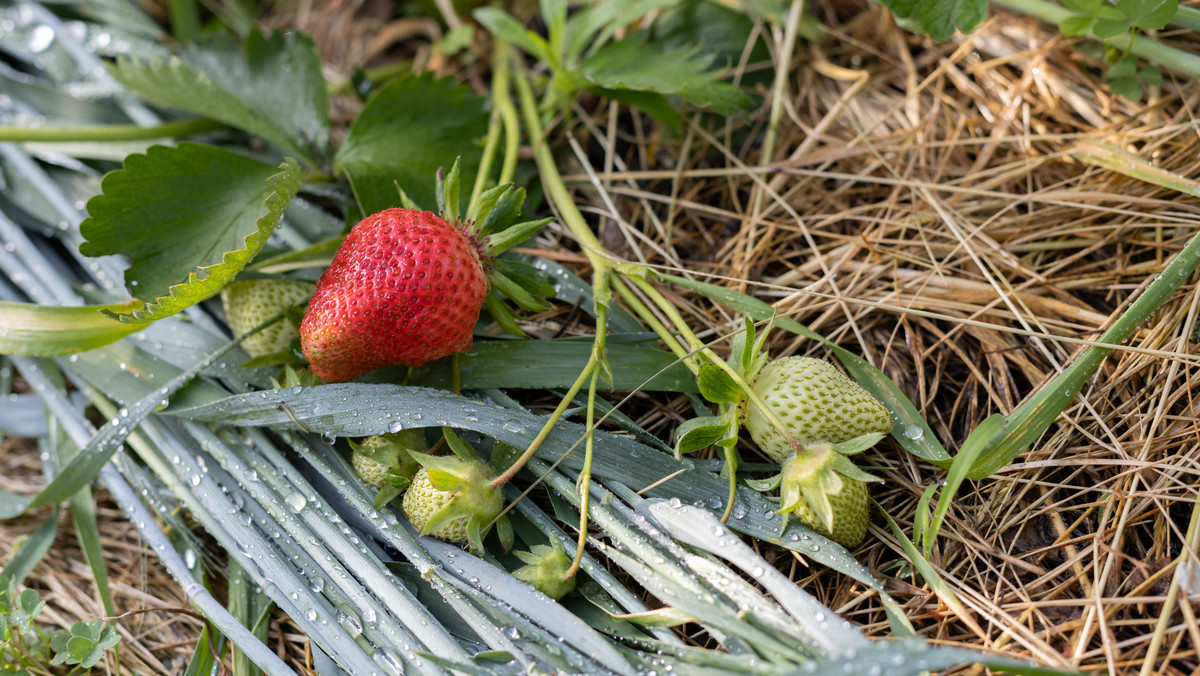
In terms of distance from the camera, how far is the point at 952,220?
1337 mm

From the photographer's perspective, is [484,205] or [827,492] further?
[484,205]

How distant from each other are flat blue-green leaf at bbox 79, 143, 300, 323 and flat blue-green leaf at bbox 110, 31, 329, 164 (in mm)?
178

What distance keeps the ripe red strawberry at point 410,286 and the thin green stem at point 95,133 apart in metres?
0.76

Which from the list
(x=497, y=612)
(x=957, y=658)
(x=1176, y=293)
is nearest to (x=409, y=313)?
(x=497, y=612)

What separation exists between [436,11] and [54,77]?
932mm

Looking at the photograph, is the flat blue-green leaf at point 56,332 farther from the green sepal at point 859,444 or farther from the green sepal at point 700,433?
the green sepal at point 859,444

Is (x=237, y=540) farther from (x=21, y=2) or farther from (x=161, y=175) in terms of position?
(x=21, y=2)

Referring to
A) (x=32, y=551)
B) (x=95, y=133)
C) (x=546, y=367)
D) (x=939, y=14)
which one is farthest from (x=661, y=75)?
(x=32, y=551)

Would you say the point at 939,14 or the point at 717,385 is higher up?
the point at 939,14

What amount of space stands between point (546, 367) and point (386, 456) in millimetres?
290

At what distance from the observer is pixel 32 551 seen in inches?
51.6

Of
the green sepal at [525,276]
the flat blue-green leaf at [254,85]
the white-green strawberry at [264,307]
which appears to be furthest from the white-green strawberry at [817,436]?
the flat blue-green leaf at [254,85]

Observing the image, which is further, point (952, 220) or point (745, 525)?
point (952, 220)

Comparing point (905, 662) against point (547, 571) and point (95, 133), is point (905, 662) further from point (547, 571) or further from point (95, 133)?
point (95, 133)
